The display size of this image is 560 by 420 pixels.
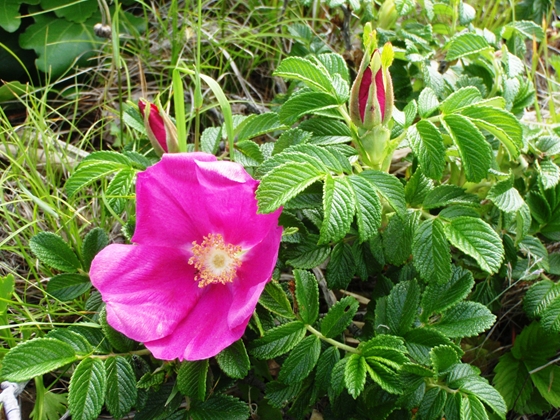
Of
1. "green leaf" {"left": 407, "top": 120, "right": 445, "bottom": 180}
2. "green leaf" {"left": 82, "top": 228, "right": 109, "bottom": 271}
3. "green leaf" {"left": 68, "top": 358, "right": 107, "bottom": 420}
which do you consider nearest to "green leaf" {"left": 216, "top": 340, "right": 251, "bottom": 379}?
"green leaf" {"left": 68, "top": 358, "right": 107, "bottom": 420}

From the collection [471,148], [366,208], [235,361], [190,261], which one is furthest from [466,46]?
[235,361]

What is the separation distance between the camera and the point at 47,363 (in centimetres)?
132

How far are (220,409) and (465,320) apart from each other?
0.63 m

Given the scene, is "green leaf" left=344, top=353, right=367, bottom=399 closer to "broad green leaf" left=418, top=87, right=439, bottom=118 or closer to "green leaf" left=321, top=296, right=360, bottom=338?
"green leaf" left=321, top=296, right=360, bottom=338

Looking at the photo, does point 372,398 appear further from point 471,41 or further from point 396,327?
point 471,41

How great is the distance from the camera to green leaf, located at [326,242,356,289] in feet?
5.11

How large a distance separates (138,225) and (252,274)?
305 millimetres

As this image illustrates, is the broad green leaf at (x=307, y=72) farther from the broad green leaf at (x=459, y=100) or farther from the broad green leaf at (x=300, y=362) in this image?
the broad green leaf at (x=300, y=362)

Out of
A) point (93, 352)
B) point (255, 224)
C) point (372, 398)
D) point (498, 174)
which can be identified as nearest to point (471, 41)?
point (498, 174)

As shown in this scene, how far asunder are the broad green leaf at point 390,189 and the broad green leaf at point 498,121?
0.80 feet

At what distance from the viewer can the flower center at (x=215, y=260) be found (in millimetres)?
1521

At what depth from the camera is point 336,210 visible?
1.24 meters

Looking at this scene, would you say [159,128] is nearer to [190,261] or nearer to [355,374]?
[190,261]

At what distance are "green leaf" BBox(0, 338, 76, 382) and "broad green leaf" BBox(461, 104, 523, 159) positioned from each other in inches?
42.8
